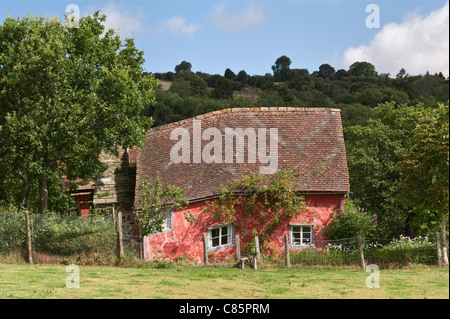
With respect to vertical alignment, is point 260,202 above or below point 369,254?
above

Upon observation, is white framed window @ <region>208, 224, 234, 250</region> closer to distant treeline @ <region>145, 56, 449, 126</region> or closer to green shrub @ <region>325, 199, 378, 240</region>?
green shrub @ <region>325, 199, 378, 240</region>

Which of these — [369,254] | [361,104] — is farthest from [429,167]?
[361,104]

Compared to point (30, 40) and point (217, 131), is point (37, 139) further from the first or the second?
point (217, 131)

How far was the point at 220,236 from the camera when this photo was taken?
29.3 metres

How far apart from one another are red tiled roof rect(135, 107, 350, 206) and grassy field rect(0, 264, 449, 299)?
667 cm

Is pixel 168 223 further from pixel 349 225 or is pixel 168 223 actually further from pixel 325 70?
pixel 325 70

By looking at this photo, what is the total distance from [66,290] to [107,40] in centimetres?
1702

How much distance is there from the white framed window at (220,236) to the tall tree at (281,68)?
12753 cm

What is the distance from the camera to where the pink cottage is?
2903 cm

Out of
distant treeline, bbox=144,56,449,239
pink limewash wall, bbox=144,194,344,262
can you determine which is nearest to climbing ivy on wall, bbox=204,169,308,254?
pink limewash wall, bbox=144,194,344,262

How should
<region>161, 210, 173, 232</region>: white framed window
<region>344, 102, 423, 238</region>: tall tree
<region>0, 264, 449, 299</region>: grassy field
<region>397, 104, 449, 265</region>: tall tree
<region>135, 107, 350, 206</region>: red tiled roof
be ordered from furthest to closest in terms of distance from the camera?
<region>344, 102, 423, 238</region>: tall tree < <region>135, 107, 350, 206</region>: red tiled roof < <region>161, 210, 173, 232</region>: white framed window < <region>397, 104, 449, 265</region>: tall tree < <region>0, 264, 449, 299</region>: grassy field

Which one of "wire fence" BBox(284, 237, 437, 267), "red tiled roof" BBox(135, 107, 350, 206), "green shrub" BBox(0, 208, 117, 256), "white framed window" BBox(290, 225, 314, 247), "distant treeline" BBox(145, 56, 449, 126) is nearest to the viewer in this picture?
"wire fence" BBox(284, 237, 437, 267)

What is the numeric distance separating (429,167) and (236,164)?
33.6 feet

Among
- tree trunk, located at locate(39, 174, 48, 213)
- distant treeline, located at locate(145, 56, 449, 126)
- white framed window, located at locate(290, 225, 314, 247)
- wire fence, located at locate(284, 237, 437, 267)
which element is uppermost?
distant treeline, located at locate(145, 56, 449, 126)
